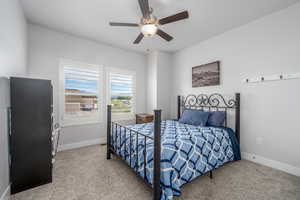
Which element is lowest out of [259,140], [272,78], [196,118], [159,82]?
[259,140]

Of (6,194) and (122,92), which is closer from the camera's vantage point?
(6,194)

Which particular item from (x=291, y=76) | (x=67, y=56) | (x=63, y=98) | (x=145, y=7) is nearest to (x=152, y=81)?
(x=67, y=56)

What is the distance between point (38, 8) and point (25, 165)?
2.54m

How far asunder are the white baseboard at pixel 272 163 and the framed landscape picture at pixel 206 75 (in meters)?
1.65

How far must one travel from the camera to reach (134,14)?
235 cm

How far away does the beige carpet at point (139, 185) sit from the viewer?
1.61m

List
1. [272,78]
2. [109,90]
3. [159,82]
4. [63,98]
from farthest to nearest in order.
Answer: [159,82] < [109,90] < [63,98] < [272,78]

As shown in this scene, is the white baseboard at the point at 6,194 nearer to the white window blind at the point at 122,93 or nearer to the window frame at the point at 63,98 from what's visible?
the window frame at the point at 63,98

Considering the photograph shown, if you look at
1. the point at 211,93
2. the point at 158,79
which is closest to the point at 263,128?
the point at 211,93

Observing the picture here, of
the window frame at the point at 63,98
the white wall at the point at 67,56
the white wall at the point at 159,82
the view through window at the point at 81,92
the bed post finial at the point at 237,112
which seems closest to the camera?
the bed post finial at the point at 237,112

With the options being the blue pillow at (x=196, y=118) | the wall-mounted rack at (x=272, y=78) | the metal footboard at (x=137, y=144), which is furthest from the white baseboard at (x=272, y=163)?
the metal footboard at (x=137, y=144)

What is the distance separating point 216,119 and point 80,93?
327cm

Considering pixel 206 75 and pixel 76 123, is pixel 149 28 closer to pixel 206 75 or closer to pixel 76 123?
pixel 206 75

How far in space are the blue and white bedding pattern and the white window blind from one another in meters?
1.46
